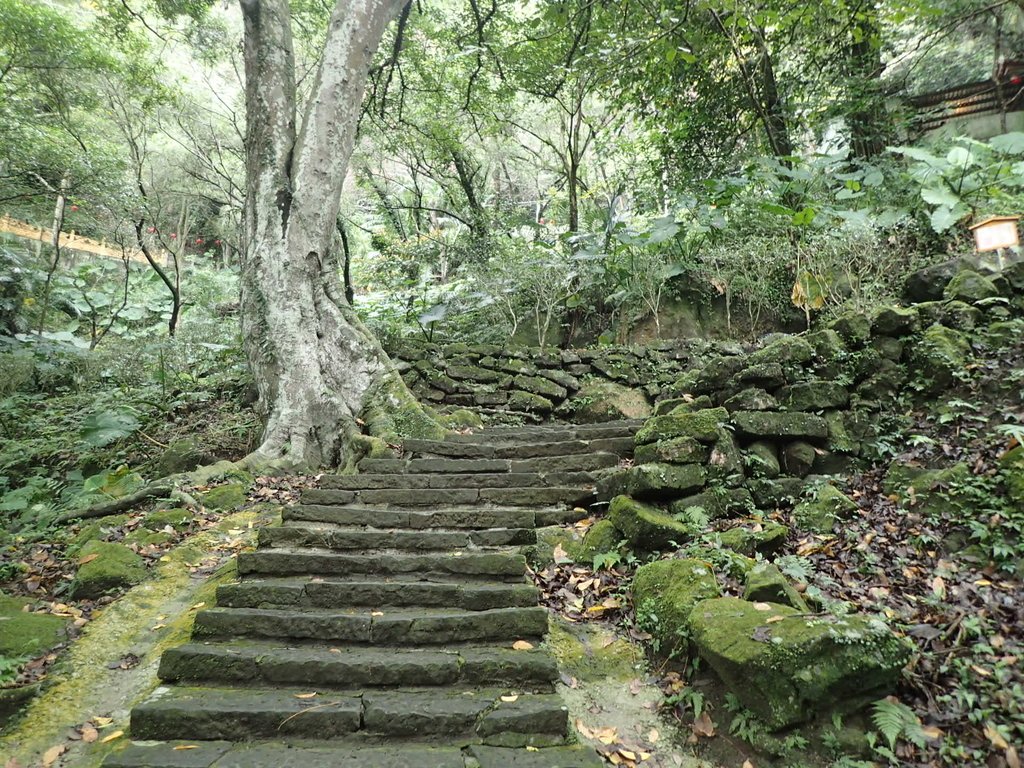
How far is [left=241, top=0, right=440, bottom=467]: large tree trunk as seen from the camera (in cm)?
645

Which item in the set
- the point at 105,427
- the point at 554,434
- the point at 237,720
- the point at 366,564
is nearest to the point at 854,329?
the point at 554,434

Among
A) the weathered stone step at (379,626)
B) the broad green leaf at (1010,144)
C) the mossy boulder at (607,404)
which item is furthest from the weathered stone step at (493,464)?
the broad green leaf at (1010,144)

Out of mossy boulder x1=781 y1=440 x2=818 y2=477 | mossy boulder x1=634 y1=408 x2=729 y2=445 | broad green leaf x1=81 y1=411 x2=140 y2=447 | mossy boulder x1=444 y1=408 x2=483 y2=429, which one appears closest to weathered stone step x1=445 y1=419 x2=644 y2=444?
mossy boulder x1=444 y1=408 x2=483 y2=429

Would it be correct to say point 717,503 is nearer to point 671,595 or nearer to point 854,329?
point 671,595

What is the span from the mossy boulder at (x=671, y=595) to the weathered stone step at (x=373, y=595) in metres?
0.69

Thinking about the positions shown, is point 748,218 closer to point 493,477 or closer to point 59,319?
point 493,477

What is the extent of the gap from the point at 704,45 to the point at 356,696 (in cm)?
1041

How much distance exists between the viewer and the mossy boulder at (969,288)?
Answer: 15.3ft

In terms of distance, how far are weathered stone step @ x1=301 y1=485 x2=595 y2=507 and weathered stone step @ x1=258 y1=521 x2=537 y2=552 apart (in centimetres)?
55

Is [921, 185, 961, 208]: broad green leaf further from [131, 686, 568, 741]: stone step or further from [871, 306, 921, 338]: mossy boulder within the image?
[131, 686, 568, 741]: stone step

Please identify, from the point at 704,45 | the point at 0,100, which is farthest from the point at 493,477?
the point at 0,100

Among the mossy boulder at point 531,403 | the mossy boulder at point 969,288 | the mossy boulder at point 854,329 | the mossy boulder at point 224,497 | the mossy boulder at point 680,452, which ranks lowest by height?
the mossy boulder at point 224,497

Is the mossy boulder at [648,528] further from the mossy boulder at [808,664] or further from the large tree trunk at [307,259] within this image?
the large tree trunk at [307,259]

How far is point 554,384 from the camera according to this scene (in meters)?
8.02
